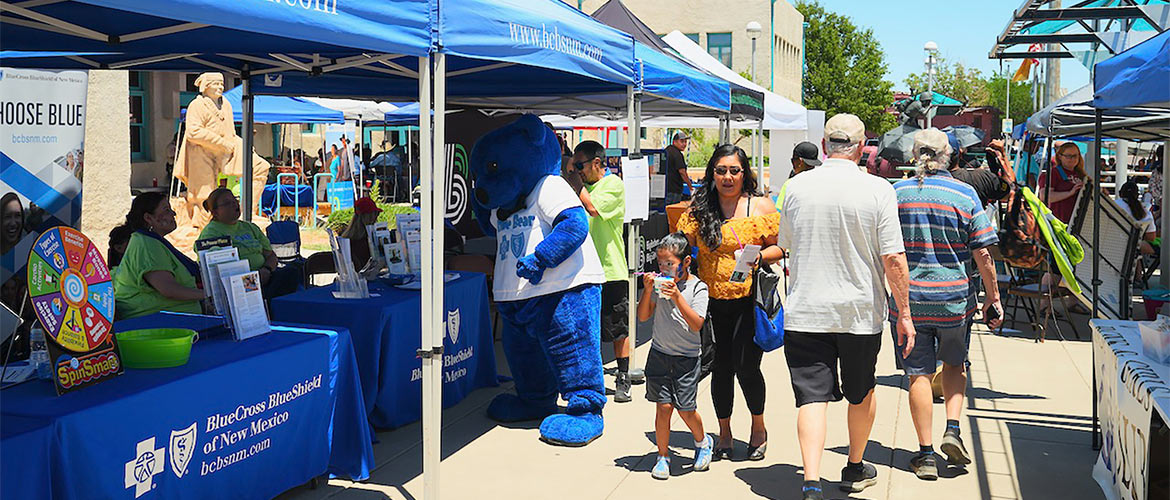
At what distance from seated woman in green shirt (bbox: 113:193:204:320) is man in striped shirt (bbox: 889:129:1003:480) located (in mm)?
3747

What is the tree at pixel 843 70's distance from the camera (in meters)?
46.7

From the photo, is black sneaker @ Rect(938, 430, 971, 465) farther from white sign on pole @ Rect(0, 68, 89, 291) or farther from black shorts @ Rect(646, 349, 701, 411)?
white sign on pole @ Rect(0, 68, 89, 291)

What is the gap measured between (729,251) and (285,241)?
4.84m

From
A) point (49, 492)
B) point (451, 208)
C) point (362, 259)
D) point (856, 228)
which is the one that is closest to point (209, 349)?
point (49, 492)

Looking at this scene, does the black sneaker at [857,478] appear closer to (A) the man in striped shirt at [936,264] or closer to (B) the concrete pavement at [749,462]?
(B) the concrete pavement at [749,462]

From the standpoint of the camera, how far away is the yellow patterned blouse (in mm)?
4918

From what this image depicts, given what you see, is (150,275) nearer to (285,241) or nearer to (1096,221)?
(285,241)

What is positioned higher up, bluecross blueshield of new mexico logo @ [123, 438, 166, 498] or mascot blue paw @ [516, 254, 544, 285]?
mascot blue paw @ [516, 254, 544, 285]

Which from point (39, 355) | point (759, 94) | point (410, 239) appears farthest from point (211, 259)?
point (759, 94)

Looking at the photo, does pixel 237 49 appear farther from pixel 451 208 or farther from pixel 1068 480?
pixel 1068 480

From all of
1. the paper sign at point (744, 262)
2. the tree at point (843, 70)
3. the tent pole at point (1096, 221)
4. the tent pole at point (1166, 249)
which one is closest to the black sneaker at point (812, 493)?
the paper sign at point (744, 262)

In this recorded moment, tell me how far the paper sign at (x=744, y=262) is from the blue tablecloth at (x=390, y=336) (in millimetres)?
1963

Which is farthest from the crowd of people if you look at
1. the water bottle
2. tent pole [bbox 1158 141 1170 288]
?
tent pole [bbox 1158 141 1170 288]

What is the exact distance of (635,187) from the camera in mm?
6891
